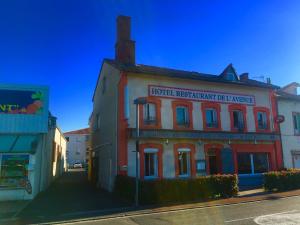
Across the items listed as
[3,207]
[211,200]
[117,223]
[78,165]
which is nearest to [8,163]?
[3,207]

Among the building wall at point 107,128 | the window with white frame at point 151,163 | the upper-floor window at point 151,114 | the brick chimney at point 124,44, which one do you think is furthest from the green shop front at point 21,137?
the brick chimney at point 124,44

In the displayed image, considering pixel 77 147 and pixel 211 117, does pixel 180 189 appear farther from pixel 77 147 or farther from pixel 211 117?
pixel 77 147

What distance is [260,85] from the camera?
23031mm

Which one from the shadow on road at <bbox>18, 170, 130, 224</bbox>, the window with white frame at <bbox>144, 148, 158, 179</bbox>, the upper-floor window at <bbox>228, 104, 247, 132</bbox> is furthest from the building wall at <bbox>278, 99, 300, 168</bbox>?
the shadow on road at <bbox>18, 170, 130, 224</bbox>

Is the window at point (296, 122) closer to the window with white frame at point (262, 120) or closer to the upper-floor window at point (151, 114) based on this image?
the window with white frame at point (262, 120)

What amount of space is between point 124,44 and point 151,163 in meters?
9.28

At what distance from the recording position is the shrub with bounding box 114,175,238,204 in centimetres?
1399

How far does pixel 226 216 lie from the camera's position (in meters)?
10.6

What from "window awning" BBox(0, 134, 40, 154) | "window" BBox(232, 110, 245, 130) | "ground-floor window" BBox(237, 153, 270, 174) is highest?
"window" BBox(232, 110, 245, 130)

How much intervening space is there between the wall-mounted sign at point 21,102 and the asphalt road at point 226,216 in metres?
8.55

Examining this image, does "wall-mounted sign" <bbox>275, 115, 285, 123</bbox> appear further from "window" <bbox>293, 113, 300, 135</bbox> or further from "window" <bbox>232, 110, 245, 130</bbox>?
"window" <bbox>232, 110, 245, 130</bbox>

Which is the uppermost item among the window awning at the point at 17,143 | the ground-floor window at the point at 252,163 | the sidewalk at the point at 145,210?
the window awning at the point at 17,143

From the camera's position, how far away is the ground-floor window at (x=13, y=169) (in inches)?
604

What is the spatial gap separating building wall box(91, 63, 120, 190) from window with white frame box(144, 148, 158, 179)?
6.54 feet
